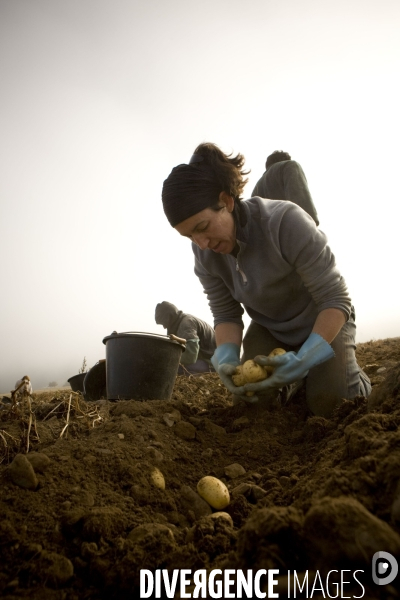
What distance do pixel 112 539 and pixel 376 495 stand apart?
76cm

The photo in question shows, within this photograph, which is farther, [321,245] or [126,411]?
[321,245]

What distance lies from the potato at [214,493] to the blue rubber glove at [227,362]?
1.15m

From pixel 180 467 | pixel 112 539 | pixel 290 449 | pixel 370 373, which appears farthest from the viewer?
pixel 370 373

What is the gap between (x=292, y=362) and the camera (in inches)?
95.5

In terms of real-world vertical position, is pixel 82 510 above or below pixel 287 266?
below

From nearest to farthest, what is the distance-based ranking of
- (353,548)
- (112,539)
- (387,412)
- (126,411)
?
1. (353,548)
2. (112,539)
3. (387,412)
4. (126,411)

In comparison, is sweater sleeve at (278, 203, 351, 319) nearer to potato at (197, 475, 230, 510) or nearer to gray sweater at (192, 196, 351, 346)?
gray sweater at (192, 196, 351, 346)

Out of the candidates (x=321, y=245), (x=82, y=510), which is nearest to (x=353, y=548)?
(x=82, y=510)

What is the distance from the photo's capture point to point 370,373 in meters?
3.71

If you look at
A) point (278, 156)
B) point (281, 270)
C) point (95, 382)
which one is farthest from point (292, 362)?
point (278, 156)

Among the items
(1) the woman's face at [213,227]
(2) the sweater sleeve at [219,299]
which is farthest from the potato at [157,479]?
(2) the sweater sleeve at [219,299]

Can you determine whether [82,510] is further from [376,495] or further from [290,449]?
[290,449]

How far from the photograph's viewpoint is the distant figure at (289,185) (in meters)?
3.37

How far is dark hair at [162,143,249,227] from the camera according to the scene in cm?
237
